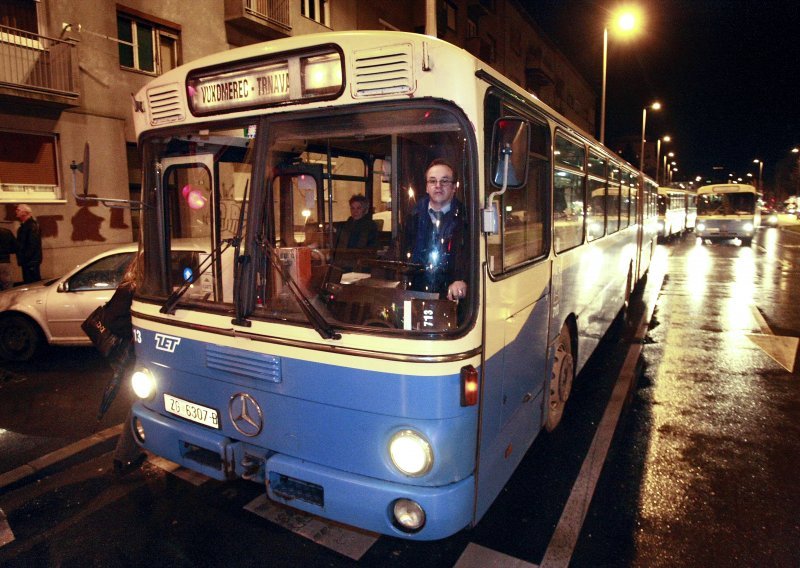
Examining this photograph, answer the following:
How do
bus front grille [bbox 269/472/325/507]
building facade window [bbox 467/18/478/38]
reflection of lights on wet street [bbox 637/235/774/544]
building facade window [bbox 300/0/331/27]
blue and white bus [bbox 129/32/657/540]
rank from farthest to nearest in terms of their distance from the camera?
building facade window [bbox 467/18/478/38] < building facade window [bbox 300/0/331/27] < reflection of lights on wet street [bbox 637/235/774/544] < bus front grille [bbox 269/472/325/507] < blue and white bus [bbox 129/32/657/540]

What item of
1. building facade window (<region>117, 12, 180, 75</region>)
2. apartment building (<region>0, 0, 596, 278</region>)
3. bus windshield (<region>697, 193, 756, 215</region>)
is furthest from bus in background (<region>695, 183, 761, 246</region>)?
building facade window (<region>117, 12, 180, 75</region>)

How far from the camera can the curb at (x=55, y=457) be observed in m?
4.12

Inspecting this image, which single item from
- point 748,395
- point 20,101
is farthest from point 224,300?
point 20,101

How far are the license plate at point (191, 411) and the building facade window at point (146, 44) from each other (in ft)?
44.1

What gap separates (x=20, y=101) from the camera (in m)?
12.3

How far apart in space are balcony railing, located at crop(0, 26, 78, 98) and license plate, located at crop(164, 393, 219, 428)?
39.4 feet

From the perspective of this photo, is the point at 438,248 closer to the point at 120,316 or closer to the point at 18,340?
the point at 120,316

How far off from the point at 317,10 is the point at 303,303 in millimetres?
19761

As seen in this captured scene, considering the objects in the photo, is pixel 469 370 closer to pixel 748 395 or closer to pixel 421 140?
pixel 421 140

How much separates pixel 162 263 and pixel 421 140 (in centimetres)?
203

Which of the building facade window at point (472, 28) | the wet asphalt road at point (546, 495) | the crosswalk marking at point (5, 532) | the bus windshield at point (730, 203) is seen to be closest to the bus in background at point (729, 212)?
the bus windshield at point (730, 203)

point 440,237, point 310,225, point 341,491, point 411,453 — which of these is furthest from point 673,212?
point 341,491

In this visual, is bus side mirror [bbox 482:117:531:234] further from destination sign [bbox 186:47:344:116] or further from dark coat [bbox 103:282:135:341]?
dark coat [bbox 103:282:135:341]

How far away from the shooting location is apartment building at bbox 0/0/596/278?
12461 millimetres
